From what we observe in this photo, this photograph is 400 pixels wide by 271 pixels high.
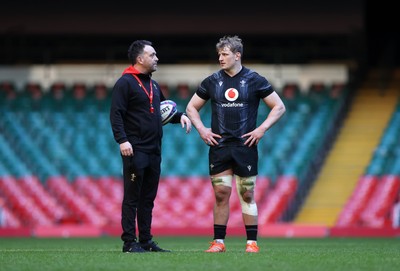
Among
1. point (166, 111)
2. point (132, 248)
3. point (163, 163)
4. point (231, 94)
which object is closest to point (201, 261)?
point (132, 248)

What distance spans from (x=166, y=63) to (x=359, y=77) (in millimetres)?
5301

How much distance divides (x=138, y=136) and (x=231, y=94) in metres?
1.07

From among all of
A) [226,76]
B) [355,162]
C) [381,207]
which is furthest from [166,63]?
[226,76]

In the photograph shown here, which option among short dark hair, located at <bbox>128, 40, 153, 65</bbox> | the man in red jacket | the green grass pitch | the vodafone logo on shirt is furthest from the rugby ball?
the green grass pitch

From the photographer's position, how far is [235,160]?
1159 cm

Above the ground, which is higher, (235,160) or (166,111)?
(166,111)

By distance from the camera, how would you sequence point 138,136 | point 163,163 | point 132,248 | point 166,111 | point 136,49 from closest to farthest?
point 132,248
point 138,136
point 136,49
point 166,111
point 163,163

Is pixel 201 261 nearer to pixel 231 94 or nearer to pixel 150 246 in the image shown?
pixel 150 246

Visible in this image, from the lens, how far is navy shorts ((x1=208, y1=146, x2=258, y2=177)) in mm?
11570

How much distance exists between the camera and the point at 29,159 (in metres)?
26.4

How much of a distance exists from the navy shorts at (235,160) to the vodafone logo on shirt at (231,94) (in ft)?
1.68

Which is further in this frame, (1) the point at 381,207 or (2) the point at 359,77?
(2) the point at 359,77

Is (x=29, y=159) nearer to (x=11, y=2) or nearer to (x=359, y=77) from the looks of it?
(x=11, y=2)

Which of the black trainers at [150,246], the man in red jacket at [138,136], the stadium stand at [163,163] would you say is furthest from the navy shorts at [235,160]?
the stadium stand at [163,163]
